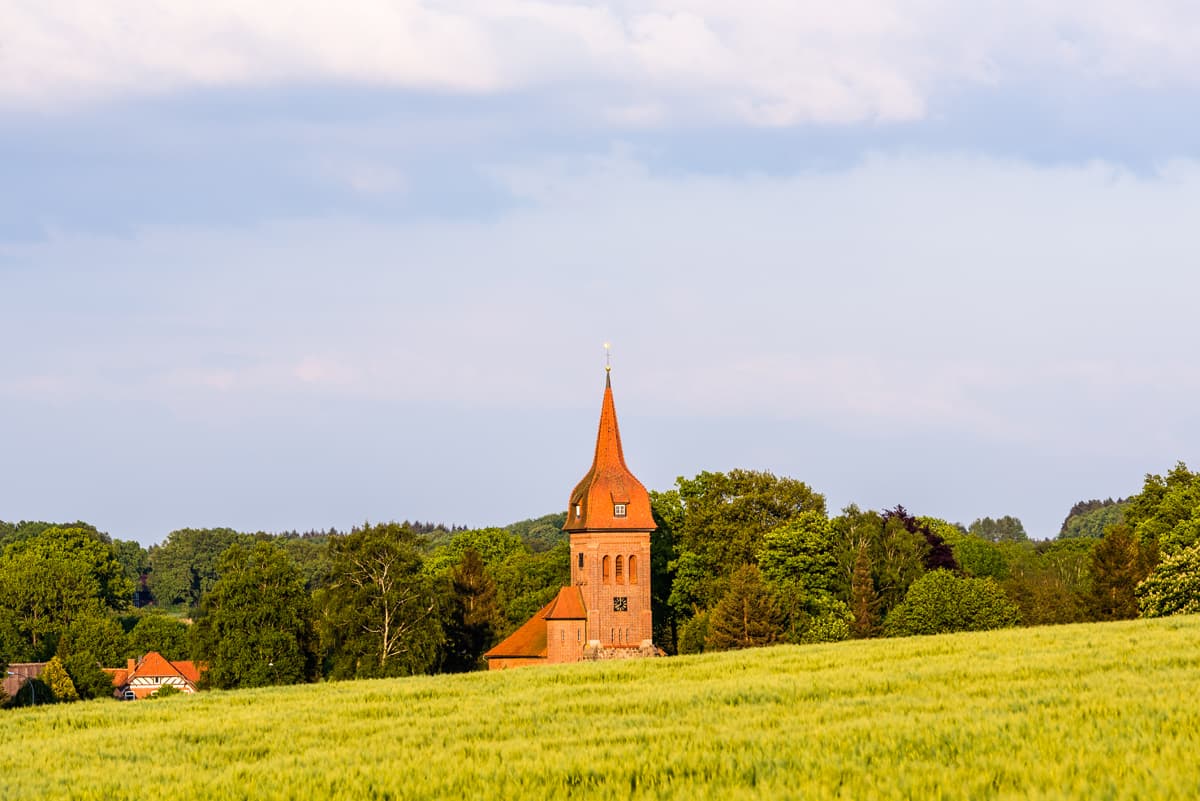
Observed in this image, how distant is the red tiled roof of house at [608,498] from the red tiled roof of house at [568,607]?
15.3 feet

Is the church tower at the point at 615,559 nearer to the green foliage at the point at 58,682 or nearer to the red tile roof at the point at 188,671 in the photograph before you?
the green foliage at the point at 58,682

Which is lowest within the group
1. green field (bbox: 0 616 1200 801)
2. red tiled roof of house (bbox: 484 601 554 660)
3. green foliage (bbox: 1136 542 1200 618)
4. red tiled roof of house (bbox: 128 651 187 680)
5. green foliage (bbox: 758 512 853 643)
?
green field (bbox: 0 616 1200 801)

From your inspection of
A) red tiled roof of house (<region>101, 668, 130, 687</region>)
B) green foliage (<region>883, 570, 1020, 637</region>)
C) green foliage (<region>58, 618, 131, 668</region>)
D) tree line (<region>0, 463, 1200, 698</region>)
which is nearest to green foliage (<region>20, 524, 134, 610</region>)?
tree line (<region>0, 463, 1200, 698</region>)

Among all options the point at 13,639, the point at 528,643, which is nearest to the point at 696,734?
the point at 528,643

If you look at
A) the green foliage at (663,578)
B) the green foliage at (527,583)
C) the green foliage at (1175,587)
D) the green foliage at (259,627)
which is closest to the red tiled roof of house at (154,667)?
the green foliage at (527,583)

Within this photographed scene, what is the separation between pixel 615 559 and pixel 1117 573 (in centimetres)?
3391

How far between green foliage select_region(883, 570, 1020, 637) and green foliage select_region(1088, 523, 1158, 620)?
6.00 metres

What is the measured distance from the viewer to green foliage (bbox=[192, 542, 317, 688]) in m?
97.2

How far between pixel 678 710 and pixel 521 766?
658 cm

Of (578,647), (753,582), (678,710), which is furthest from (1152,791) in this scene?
(578,647)

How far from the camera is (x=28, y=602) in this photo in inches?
6171

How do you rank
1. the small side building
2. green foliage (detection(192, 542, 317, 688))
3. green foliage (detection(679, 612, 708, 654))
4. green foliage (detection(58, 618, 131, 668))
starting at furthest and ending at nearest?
the small side building, green foliage (detection(58, 618, 131, 668)), green foliage (detection(679, 612, 708, 654)), green foliage (detection(192, 542, 317, 688))

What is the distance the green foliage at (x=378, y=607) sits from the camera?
98.6 m

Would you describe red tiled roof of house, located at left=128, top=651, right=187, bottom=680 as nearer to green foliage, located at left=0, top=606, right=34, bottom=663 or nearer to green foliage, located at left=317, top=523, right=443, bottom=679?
green foliage, located at left=0, top=606, right=34, bottom=663
